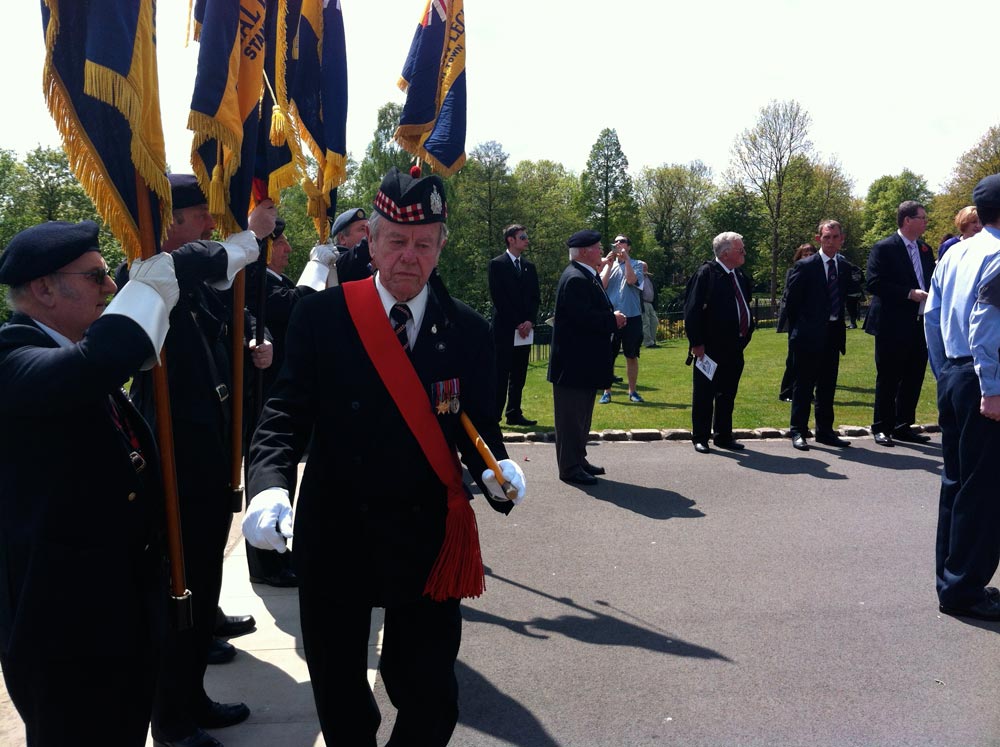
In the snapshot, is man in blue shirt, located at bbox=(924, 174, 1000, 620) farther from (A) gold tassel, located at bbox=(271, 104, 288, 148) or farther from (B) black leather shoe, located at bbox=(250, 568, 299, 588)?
(B) black leather shoe, located at bbox=(250, 568, 299, 588)

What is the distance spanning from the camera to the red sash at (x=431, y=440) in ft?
8.91

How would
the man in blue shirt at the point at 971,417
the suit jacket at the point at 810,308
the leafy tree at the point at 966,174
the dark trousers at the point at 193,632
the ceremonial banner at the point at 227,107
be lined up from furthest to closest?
the leafy tree at the point at 966,174
the suit jacket at the point at 810,308
the man in blue shirt at the point at 971,417
the ceremonial banner at the point at 227,107
the dark trousers at the point at 193,632

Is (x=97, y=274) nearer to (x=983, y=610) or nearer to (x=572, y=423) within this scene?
(x=983, y=610)

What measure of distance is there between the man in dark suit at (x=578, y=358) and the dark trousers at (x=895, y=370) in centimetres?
327

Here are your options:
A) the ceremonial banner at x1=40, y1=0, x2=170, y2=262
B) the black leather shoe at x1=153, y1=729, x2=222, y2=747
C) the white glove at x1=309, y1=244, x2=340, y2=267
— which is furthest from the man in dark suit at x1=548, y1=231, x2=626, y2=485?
the ceremonial banner at x1=40, y1=0, x2=170, y2=262

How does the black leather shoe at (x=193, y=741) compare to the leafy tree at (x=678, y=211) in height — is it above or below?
below

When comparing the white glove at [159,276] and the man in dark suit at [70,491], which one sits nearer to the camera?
the man in dark suit at [70,491]

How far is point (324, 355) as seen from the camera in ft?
9.00

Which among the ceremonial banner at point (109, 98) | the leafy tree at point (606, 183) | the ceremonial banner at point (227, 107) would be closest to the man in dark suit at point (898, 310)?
the ceremonial banner at point (227, 107)

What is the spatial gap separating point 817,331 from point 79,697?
8161 millimetres

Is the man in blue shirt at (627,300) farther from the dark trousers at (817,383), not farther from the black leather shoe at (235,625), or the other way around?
the black leather shoe at (235,625)

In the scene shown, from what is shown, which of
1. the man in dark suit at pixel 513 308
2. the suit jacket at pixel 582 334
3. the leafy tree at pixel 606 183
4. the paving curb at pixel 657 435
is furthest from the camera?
the leafy tree at pixel 606 183

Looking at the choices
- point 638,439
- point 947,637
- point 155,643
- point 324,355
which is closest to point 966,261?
point 947,637

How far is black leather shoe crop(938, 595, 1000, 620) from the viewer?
459 cm
